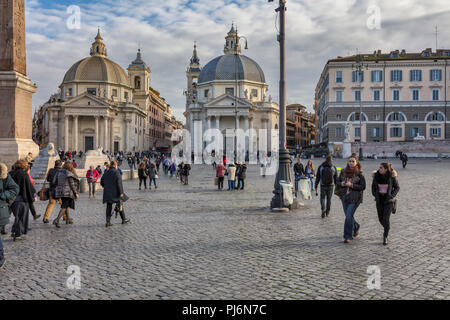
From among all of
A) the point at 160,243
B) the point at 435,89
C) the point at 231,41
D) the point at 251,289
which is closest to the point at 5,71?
the point at 160,243

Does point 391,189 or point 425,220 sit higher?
point 391,189

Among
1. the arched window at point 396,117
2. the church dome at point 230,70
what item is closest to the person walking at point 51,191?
the arched window at point 396,117

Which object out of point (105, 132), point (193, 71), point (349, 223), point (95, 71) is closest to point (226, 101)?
point (105, 132)

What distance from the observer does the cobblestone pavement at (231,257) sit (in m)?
4.64

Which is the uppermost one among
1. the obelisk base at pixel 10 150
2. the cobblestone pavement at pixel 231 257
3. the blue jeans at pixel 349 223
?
the obelisk base at pixel 10 150

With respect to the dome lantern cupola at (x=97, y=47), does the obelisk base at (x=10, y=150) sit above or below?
below

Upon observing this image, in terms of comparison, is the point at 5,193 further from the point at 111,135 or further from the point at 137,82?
the point at 137,82

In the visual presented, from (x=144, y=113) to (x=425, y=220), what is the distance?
239ft

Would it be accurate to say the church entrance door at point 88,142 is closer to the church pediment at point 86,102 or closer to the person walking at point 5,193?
the church pediment at point 86,102

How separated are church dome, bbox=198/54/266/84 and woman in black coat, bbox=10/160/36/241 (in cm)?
5904

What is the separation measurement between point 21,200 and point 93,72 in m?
65.1

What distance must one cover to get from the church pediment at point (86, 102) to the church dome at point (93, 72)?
21.1 feet
